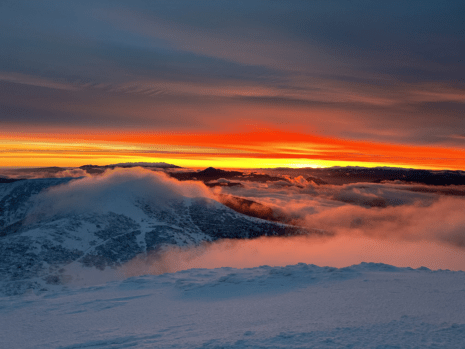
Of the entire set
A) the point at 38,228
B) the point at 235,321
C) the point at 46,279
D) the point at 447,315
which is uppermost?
the point at 447,315

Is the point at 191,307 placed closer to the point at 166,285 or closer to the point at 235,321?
the point at 235,321

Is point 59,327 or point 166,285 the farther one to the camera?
point 166,285

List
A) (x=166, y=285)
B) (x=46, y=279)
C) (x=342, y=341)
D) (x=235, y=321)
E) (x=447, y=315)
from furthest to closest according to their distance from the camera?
(x=46, y=279) < (x=166, y=285) < (x=235, y=321) < (x=447, y=315) < (x=342, y=341)

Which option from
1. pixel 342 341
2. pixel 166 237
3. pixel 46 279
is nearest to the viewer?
pixel 342 341

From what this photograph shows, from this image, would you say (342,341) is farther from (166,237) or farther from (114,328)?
(166,237)

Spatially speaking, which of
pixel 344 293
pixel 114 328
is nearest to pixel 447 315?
pixel 344 293

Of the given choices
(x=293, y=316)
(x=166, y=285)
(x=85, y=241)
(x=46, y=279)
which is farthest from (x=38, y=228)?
(x=293, y=316)

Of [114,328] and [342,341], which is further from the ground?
[342,341]
